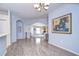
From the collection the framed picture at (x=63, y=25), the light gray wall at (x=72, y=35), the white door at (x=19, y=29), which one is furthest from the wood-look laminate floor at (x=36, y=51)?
the white door at (x=19, y=29)

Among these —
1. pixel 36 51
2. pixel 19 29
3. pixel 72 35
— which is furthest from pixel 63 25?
pixel 19 29

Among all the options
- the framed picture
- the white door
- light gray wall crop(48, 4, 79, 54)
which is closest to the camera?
light gray wall crop(48, 4, 79, 54)

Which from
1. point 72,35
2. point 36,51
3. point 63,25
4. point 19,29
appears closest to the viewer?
point 72,35

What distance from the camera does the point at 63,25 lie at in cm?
699

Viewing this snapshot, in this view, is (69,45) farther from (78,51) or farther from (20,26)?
(20,26)

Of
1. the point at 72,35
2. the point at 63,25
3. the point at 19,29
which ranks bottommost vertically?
the point at 72,35

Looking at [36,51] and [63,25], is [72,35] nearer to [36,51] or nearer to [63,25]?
[63,25]

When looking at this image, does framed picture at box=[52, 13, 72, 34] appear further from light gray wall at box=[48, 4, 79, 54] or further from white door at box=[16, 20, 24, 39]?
white door at box=[16, 20, 24, 39]

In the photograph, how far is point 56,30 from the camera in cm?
806

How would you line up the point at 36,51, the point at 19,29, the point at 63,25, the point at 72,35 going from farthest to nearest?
the point at 19,29
the point at 63,25
the point at 36,51
the point at 72,35

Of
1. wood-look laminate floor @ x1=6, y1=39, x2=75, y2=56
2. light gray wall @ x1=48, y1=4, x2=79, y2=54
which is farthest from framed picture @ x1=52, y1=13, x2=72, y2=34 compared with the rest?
wood-look laminate floor @ x1=6, y1=39, x2=75, y2=56

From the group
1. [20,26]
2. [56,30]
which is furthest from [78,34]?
[20,26]

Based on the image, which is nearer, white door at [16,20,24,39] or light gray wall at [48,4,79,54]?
light gray wall at [48,4,79,54]

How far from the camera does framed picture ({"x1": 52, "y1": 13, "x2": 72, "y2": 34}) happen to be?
626 centimetres
